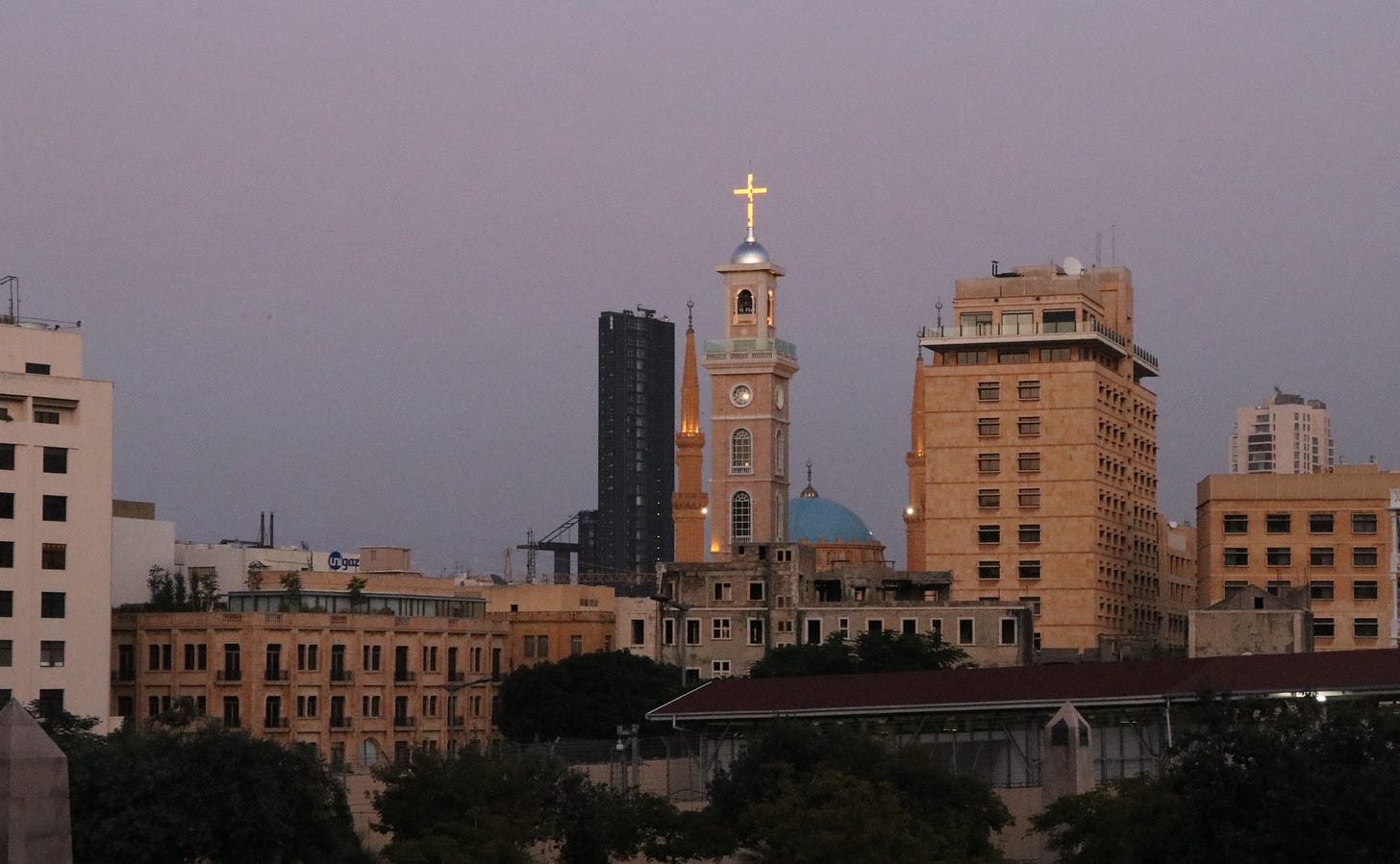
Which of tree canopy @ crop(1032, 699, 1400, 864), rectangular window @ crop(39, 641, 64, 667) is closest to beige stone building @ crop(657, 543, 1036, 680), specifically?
rectangular window @ crop(39, 641, 64, 667)

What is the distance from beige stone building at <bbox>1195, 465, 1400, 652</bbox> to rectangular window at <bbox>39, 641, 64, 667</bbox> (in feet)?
206

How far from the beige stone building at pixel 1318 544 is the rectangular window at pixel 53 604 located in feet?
205

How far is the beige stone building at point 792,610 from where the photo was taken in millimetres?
149000

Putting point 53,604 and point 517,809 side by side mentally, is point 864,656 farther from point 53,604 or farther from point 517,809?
point 517,809

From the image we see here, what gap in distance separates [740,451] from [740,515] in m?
4.61

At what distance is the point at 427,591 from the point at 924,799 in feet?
248

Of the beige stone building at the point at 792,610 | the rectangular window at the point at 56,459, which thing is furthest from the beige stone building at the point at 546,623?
the rectangular window at the point at 56,459

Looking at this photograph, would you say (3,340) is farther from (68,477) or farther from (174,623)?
(174,623)

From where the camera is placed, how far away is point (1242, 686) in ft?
295

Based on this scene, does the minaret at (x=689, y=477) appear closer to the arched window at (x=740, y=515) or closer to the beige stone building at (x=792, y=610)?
the arched window at (x=740, y=515)

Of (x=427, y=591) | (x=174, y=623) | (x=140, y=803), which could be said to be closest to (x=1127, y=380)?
(x=427, y=591)

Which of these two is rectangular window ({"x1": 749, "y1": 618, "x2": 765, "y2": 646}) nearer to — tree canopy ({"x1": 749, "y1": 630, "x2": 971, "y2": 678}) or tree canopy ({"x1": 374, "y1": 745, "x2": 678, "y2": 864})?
tree canopy ({"x1": 749, "y1": 630, "x2": 971, "y2": 678})

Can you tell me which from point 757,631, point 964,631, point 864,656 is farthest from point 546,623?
point 864,656

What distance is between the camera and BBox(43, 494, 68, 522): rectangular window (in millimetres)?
121312
